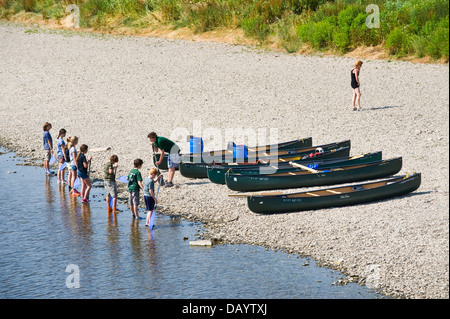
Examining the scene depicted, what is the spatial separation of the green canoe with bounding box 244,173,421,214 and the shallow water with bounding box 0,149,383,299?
5.37 feet

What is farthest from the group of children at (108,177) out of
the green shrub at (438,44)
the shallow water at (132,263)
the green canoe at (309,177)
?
the green shrub at (438,44)

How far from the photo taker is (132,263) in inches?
575

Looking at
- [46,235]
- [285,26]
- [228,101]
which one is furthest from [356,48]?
[46,235]

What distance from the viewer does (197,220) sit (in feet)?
56.5

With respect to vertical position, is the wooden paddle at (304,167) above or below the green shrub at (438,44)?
below

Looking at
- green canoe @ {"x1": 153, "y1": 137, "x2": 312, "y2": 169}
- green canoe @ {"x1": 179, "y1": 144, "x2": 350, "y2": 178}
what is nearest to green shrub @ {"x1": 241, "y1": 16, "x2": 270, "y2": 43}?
green canoe @ {"x1": 153, "y1": 137, "x2": 312, "y2": 169}

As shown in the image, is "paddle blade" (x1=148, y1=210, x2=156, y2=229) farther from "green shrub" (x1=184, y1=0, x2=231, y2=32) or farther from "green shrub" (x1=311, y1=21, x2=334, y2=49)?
"green shrub" (x1=184, y1=0, x2=231, y2=32)

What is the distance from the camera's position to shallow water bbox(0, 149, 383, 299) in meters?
13.2

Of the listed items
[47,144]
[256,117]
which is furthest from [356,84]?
[47,144]

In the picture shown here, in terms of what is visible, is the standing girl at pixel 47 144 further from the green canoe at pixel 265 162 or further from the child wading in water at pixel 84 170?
the green canoe at pixel 265 162

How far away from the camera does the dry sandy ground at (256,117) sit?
1473 cm

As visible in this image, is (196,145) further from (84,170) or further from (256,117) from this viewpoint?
(256,117)

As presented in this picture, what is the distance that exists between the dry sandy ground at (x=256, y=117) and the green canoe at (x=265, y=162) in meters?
0.38

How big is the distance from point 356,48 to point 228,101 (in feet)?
26.8
